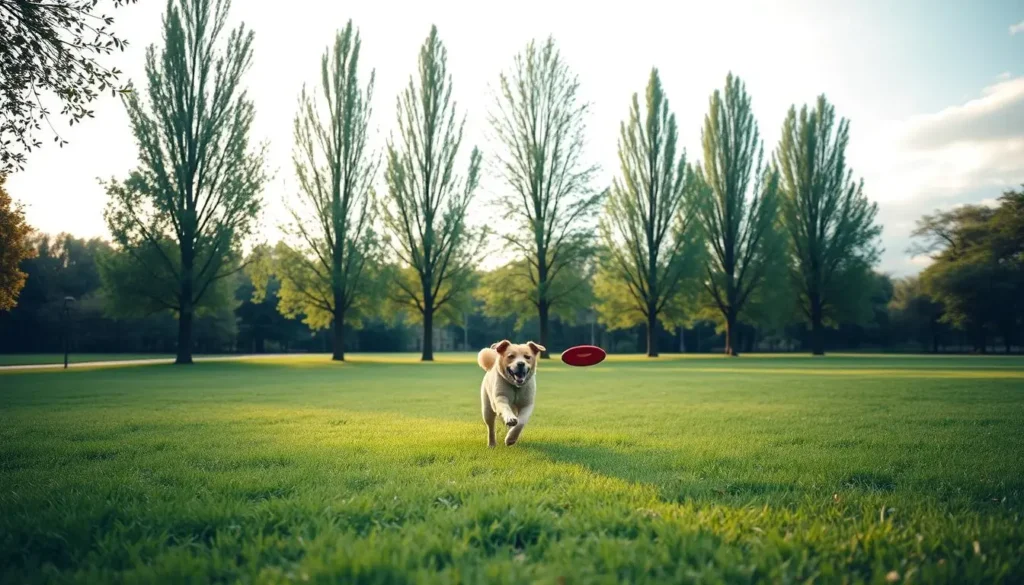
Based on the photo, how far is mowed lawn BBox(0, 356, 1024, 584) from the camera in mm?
2840

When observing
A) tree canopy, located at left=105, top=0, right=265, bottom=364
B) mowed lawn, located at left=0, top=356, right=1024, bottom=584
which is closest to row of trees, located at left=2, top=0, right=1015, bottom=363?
tree canopy, located at left=105, top=0, right=265, bottom=364

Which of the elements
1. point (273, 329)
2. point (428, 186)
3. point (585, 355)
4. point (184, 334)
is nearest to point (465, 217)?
point (428, 186)

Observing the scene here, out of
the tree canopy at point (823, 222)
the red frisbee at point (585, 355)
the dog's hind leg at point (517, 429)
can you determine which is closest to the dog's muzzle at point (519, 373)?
the dog's hind leg at point (517, 429)

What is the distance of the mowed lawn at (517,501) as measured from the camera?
2.84 meters

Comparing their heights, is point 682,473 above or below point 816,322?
below

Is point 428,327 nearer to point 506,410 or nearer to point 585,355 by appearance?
point 585,355

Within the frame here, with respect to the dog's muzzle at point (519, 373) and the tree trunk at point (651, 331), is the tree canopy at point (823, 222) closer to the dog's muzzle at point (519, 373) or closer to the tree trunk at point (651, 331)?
the tree trunk at point (651, 331)

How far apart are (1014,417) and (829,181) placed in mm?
46575

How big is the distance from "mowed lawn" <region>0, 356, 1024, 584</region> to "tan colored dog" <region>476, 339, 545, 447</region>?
377 millimetres

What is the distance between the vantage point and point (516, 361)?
623 cm

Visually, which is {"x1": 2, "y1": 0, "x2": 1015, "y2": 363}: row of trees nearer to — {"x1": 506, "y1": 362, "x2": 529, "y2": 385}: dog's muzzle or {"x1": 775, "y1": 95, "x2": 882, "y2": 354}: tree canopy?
{"x1": 775, "y1": 95, "x2": 882, "y2": 354}: tree canopy

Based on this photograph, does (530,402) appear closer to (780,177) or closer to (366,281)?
(366,281)

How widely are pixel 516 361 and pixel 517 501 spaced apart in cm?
249

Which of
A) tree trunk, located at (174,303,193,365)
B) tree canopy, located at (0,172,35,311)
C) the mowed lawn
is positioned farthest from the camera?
tree trunk, located at (174,303,193,365)
